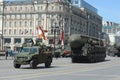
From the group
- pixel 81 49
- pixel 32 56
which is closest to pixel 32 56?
pixel 32 56

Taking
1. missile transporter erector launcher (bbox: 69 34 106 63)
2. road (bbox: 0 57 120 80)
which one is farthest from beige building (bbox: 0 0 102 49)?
road (bbox: 0 57 120 80)

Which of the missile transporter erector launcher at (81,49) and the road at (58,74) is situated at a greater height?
the missile transporter erector launcher at (81,49)

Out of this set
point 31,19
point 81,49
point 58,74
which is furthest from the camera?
point 31,19

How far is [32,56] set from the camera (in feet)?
109

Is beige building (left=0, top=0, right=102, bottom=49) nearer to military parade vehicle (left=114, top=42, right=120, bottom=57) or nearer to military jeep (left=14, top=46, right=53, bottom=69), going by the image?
military parade vehicle (left=114, top=42, right=120, bottom=57)

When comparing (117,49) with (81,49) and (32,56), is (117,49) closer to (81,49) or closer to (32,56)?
(81,49)

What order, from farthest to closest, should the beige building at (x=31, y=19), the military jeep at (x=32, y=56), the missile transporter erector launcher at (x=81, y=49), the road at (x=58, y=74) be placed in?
the beige building at (x=31, y=19) < the missile transporter erector launcher at (x=81, y=49) < the military jeep at (x=32, y=56) < the road at (x=58, y=74)

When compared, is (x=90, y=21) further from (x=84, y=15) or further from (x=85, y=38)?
(x=85, y=38)

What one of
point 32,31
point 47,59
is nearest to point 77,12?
point 32,31

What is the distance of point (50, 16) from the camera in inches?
5974

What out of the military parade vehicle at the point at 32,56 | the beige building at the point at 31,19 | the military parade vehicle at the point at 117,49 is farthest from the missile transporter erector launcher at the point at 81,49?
the beige building at the point at 31,19

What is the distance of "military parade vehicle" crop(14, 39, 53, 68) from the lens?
108 ft

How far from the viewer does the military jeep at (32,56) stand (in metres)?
33.0

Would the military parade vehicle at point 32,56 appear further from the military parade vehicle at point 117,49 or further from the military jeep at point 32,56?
the military parade vehicle at point 117,49
